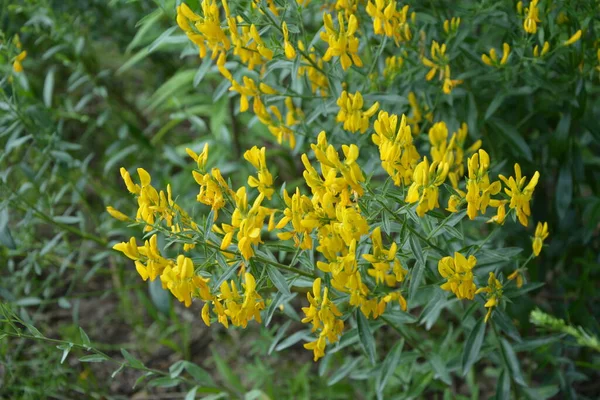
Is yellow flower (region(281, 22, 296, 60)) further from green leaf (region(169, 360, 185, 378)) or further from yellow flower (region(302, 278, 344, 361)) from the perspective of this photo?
green leaf (region(169, 360, 185, 378))

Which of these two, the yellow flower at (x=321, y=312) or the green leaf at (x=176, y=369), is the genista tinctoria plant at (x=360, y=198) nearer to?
the yellow flower at (x=321, y=312)

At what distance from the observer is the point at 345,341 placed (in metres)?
2.00

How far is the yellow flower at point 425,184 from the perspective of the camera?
1.41 m

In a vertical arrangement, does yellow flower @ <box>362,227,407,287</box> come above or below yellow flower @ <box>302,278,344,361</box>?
above

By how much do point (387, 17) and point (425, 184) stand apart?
1.63 feet

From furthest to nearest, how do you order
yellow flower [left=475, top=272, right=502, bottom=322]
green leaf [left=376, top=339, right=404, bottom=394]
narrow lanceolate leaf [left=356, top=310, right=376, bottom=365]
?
green leaf [left=376, top=339, right=404, bottom=394] < narrow lanceolate leaf [left=356, top=310, right=376, bottom=365] < yellow flower [left=475, top=272, right=502, bottom=322]

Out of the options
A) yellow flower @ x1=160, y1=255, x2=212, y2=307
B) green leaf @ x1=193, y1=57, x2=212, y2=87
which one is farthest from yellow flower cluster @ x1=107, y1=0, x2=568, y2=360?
green leaf @ x1=193, y1=57, x2=212, y2=87

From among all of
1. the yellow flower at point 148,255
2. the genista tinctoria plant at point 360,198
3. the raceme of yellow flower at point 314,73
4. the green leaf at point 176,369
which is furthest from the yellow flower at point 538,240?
the green leaf at point 176,369

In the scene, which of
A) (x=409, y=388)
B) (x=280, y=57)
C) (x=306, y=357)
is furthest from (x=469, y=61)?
(x=306, y=357)

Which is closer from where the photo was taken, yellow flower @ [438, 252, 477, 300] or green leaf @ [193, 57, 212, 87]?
yellow flower @ [438, 252, 477, 300]

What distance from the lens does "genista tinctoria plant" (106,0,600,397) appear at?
4.77 feet

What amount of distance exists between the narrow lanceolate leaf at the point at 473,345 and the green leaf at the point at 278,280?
59 centimetres

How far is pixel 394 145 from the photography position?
1.44 meters

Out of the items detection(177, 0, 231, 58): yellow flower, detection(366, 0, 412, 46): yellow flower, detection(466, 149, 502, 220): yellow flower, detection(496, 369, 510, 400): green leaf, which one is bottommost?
detection(496, 369, 510, 400): green leaf
